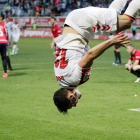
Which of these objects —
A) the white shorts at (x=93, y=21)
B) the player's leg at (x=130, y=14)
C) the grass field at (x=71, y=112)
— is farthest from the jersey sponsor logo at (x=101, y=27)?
the grass field at (x=71, y=112)

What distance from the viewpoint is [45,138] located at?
554cm

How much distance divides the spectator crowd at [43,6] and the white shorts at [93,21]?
3547 cm

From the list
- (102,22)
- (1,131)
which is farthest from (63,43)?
(1,131)

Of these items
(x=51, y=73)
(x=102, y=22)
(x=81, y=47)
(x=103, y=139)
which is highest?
(x=102, y=22)

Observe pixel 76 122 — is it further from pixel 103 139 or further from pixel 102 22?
pixel 102 22

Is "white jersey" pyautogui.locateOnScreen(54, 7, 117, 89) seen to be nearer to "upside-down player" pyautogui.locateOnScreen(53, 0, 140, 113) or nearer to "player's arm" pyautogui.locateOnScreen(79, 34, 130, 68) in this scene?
"upside-down player" pyautogui.locateOnScreen(53, 0, 140, 113)

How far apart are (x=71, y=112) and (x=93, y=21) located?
3.09 metres

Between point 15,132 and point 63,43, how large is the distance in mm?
1970

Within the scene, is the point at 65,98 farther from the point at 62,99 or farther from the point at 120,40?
the point at 120,40

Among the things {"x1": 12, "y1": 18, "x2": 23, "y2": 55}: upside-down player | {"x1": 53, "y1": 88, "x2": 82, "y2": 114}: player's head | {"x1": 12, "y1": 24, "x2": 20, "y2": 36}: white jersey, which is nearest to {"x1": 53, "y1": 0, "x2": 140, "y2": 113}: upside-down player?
{"x1": 53, "y1": 88, "x2": 82, "y2": 114}: player's head

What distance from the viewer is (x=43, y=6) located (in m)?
45.5

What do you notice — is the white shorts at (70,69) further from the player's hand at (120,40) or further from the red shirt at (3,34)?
the red shirt at (3,34)

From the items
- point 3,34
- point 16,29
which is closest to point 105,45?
point 3,34

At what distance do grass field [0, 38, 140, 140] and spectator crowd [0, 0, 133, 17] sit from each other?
3026 cm
